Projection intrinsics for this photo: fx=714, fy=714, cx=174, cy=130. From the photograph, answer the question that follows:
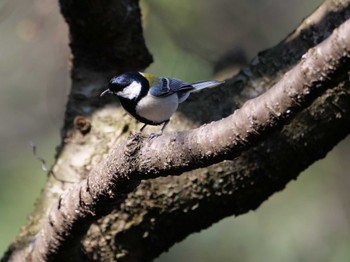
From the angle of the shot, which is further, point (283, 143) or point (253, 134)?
point (283, 143)

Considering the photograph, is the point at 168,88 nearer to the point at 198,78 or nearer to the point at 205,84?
the point at 205,84

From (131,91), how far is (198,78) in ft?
4.39

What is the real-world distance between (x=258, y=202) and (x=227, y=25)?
2.10m

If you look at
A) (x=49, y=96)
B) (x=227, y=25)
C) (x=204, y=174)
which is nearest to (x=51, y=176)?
(x=204, y=174)

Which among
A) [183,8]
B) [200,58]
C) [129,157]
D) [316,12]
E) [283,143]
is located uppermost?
[183,8]

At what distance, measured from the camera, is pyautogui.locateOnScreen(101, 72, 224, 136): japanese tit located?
230 centimetres

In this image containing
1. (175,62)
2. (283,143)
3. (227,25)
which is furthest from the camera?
(227,25)

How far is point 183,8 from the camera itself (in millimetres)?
3848

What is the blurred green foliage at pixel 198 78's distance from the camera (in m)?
3.82

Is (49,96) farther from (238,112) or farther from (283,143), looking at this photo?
(238,112)

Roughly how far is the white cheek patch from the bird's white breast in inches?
1.3

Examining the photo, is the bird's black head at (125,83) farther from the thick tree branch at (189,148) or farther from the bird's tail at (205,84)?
the thick tree branch at (189,148)

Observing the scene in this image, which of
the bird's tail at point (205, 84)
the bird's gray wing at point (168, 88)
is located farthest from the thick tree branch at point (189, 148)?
the bird's gray wing at point (168, 88)

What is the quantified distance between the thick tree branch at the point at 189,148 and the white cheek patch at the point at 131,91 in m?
0.51
